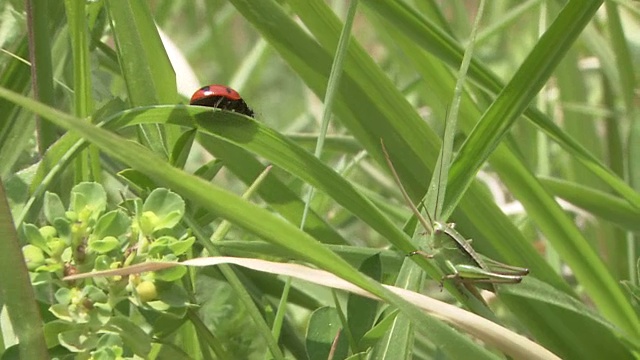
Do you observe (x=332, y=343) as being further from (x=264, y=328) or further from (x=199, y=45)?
(x=199, y=45)

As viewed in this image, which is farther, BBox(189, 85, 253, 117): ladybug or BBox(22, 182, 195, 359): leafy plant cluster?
BBox(189, 85, 253, 117): ladybug

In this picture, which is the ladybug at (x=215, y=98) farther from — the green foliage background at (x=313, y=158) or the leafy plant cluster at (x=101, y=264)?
the leafy plant cluster at (x=101, y=264)

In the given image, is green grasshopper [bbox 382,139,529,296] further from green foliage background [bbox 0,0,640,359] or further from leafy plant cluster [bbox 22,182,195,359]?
leafy plant cluster [bbox 22,182,195,359]

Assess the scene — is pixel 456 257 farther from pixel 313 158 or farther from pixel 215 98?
pixel 215 98

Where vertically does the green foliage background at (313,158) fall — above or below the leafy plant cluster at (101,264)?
above

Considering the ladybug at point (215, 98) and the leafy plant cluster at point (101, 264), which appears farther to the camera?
the ladybug at point (215, 98)

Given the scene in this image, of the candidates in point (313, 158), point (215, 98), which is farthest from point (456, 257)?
point (215, 98)

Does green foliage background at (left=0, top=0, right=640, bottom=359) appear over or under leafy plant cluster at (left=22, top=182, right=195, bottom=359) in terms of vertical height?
over

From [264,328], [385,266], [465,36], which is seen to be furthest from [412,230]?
[465,36]

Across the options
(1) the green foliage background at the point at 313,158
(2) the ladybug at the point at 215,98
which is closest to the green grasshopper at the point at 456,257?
(1) the green foliage background at the point at 313,158

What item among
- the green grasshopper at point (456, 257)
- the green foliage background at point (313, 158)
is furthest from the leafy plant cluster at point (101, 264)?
the green grasshopper at point (456, 257)

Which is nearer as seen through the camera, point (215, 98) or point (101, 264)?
point (101, 264)

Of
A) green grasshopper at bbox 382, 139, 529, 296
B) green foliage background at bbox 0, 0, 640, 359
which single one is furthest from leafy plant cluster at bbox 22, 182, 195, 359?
green grasshopper at bbox 382, 139, 529, 296
